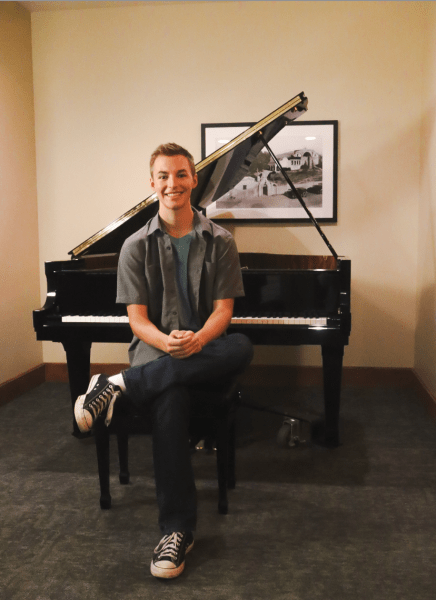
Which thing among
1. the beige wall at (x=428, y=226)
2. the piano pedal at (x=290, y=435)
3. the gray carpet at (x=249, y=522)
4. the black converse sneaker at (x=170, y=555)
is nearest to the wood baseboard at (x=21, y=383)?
the gray carpet at (x=249, y=522)

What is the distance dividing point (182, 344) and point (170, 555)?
701 mm

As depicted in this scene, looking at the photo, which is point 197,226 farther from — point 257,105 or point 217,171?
point 257,105

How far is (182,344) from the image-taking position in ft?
6.03

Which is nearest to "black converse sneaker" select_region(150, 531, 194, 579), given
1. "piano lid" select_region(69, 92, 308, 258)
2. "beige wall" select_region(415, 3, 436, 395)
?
"piano lid" select_region(69, 92, 308, 258)

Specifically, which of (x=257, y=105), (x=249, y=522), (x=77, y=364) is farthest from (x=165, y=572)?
(x=257, y=105)

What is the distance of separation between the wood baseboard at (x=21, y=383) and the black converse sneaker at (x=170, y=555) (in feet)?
7.46

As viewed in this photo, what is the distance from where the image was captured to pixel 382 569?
173 cm

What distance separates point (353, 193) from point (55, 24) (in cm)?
261

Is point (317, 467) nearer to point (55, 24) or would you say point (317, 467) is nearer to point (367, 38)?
point (367, 38)

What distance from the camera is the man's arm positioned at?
1844 mm

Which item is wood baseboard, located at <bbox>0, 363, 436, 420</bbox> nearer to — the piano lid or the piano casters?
the piano casters

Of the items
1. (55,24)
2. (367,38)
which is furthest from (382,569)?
(55,24)

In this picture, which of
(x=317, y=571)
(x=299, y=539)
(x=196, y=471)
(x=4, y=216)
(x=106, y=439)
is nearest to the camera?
(x=317, y=571)

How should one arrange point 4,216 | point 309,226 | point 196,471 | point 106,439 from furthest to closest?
point 309,226
point 4,216
point 196,471
point 106,439
